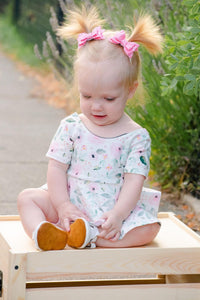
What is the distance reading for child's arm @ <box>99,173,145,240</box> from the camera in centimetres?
311

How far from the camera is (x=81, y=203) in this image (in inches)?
130

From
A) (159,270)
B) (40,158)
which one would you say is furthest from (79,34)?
(40,158)

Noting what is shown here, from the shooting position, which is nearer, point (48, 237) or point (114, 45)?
point (48, 237)

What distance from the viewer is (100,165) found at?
10.8 ft

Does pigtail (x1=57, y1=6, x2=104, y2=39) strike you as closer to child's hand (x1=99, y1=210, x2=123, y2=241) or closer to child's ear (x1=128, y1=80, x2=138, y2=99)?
child's ear (x1=128, y1=80, x2=138, y2=99)

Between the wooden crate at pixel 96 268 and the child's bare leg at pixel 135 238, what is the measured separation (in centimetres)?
5

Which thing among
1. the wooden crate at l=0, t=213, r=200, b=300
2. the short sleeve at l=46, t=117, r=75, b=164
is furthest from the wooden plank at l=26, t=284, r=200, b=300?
the short sleeve at l=46, t=117, r=75, b=164

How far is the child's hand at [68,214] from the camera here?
3.16 metres

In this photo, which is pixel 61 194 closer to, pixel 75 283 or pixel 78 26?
pixel 75 283

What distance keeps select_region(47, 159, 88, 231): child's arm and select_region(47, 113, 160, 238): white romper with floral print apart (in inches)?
1.4

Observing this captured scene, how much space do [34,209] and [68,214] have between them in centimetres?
17

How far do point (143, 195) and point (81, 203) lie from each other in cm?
31

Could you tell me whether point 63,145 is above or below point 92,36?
below

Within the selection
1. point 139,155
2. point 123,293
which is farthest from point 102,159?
point 123,293
